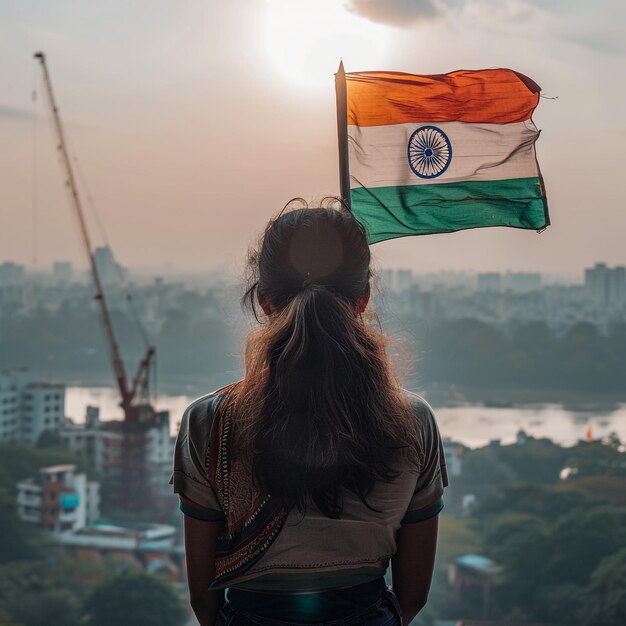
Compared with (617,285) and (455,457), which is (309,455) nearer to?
(455,457)

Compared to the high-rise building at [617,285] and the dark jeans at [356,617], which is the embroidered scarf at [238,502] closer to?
the dark jeans at [356,617]

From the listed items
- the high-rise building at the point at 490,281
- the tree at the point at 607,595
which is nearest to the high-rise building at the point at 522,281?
the high-rise building at the point at 490,281

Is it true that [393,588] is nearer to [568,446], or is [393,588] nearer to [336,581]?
[336,581]

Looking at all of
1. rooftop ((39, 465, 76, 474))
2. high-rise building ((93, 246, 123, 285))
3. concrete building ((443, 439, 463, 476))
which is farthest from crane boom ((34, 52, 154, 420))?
concrete building ((443, 439, 463, 476))

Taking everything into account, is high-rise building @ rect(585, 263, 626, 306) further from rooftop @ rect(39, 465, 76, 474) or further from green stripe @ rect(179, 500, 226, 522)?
green stripe @ rect(179, 500, 226, 522)

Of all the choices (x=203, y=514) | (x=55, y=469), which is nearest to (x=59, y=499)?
(x=55, y=469)
